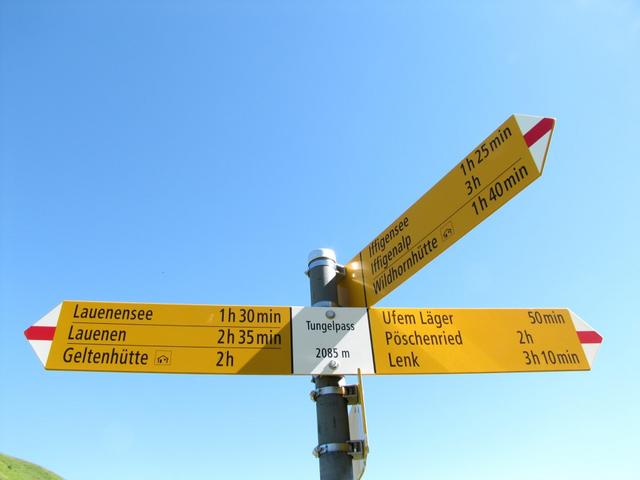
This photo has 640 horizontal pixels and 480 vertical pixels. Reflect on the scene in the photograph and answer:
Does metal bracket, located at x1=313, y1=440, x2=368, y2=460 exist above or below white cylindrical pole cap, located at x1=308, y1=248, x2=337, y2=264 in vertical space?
below

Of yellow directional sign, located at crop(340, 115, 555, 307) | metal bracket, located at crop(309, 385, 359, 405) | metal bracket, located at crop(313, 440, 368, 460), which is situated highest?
yellow directional sign, located at crop(340, 115, 555, 307)

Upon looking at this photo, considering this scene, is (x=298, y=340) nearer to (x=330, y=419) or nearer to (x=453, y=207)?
(x=330, y=419)

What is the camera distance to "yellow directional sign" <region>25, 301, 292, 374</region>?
281 cm

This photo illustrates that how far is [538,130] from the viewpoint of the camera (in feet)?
7.77

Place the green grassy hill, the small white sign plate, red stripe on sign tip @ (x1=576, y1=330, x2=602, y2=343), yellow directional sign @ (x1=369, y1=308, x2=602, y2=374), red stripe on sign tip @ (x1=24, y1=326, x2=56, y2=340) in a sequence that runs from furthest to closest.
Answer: the green grassy hill → red stripe on sign tip @ (x1=576, y1=330, x2=602, y2=343) → yellow directional sign @ (x1=369, y1=308, x2=602, y2=374) → the small white sign plate → red stripe on sign tip @ (x1=24, y1=326, x2=56, y2=340)

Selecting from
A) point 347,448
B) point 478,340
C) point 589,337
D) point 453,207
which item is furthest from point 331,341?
point 589,337

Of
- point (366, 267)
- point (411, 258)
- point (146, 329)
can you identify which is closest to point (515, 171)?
point (411, 258)

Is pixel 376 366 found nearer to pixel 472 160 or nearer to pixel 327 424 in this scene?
pixel 327 424

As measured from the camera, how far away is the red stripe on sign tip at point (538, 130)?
2328 mm

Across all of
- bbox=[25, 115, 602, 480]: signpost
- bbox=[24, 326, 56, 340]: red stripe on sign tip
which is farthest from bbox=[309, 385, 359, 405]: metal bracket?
bbox=[24, 326, 56, 340]: red stripe on sign tip

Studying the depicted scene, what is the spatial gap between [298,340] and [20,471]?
49482 millimetres

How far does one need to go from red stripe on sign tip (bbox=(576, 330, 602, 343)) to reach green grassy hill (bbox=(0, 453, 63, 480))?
45.1 m

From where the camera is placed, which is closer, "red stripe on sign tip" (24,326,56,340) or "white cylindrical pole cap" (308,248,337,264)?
"red stripe on sign tip" (24,326,56,340)

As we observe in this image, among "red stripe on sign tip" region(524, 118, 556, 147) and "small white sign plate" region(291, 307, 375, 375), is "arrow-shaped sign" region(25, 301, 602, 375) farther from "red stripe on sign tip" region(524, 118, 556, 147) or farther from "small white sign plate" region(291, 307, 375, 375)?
"red stripe on sign tip" region(524, 118, 556, 147)
